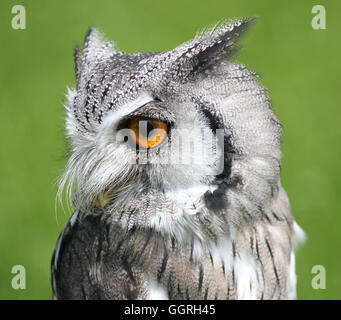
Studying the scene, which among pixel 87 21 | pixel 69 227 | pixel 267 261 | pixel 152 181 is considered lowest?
pixel 267 261

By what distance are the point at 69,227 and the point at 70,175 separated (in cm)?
32

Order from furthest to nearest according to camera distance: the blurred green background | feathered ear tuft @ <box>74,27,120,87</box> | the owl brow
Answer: the blurred green background < feathered ear tuft @ <box>74,27,120,87</box> < the owl brow

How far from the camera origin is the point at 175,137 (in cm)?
150

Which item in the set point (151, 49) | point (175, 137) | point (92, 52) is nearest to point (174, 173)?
point (175, 137)

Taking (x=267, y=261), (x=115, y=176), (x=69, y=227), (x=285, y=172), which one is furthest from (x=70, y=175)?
(x=285, y=172)

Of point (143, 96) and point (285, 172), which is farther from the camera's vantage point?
point (285, 172)

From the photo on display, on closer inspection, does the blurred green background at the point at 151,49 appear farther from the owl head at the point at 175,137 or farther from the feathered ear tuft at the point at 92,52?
the owl head at the point at 175,137

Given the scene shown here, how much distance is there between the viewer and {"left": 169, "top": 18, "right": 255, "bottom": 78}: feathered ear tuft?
1530mm

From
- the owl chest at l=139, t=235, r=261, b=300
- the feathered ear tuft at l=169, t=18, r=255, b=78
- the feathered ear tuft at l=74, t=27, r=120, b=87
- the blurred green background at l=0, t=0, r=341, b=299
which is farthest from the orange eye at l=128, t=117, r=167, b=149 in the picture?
the blurred green background at l=0, t=0, r=341, b=299

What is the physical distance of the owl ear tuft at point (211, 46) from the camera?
5.03 ft

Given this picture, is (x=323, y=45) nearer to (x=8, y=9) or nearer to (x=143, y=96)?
(x=8, y=9)

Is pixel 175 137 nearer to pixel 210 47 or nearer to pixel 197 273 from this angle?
pixel 210 47

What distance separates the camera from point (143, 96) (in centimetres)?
150

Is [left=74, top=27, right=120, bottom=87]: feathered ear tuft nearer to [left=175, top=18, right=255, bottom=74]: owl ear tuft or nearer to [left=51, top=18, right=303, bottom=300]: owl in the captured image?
[left=51, top=18, right=303, bottom=300]: owl
